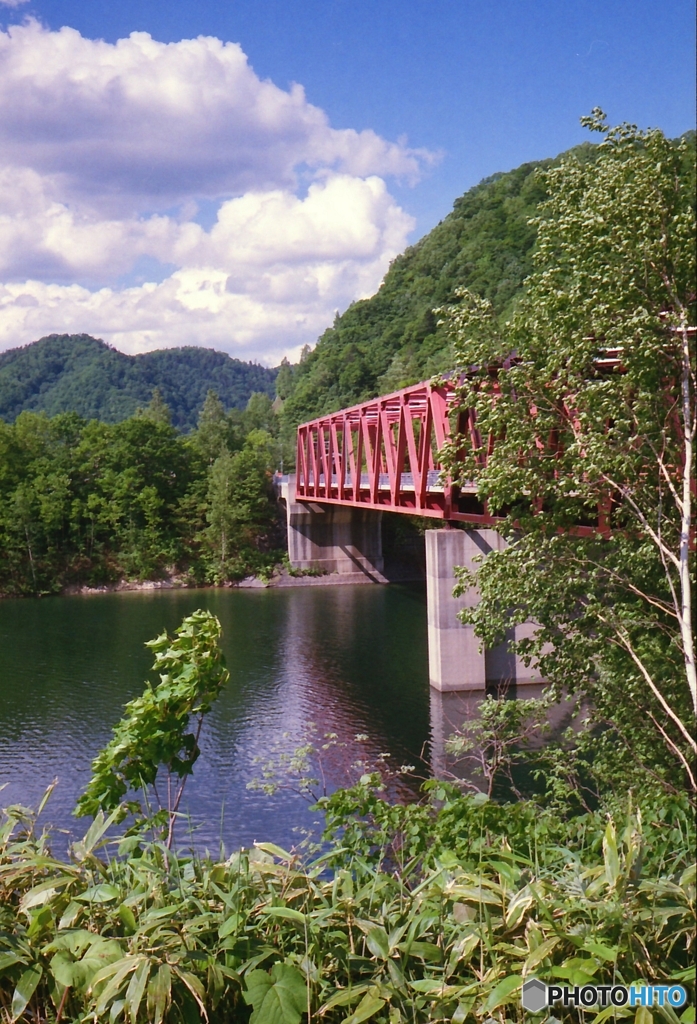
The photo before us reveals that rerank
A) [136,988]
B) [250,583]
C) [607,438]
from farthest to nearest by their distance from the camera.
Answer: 1. [250,583]
2. [607,438]
3. [136,988]

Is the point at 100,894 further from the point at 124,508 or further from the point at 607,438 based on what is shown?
the point at 124,508

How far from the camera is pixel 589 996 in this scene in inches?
104

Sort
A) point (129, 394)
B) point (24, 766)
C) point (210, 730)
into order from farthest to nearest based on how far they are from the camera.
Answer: point (129, 394)
point (210, 730)
point (24, 766)

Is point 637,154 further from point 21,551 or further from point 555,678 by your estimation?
point 21,551

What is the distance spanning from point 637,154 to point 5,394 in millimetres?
111977

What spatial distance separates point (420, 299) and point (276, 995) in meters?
71.1

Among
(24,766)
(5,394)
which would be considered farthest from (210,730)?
(5,394)

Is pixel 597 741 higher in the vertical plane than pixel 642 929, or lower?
lower

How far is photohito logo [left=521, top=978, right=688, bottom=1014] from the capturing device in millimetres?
2629

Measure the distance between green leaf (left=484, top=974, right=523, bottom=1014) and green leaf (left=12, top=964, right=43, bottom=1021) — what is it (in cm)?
141

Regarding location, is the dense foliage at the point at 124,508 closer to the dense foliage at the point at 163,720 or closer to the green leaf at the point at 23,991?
the dense foliage at the point at 163,720

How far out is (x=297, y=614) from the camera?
1256 inches

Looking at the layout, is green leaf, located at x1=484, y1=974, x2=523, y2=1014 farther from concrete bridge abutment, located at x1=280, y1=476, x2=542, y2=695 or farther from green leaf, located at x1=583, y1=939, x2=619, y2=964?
concrete bridge abutment, located at x1=280, y1=476, x2=542, y2=695

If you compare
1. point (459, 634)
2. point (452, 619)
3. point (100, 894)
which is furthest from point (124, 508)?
point (100, 894)
